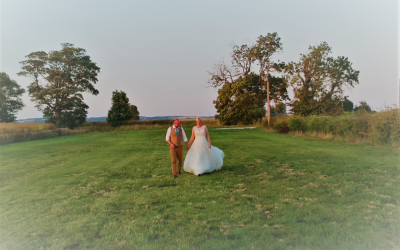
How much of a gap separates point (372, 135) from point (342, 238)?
1557 cm

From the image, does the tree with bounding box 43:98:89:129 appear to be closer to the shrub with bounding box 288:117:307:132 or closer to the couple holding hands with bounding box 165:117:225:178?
the shrub with bounding box 288:117:307:132

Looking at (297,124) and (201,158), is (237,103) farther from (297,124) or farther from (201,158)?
(201,158)

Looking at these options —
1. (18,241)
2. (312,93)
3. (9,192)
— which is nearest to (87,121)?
(312,93)

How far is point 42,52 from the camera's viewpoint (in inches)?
1839

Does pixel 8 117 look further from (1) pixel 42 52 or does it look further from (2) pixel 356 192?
(2) pixel 356 192

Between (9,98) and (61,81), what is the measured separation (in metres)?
7.86

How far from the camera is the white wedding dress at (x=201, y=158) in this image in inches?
398

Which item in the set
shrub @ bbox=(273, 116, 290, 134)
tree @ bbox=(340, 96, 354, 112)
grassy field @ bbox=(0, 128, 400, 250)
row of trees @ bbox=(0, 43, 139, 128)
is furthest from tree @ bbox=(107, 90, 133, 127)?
grassy field @ bbox=(0, 128, 400, 250)

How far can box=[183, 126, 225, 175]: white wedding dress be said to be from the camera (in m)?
10.1

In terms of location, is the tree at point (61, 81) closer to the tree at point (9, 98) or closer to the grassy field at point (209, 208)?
the tree at point (9, 98)

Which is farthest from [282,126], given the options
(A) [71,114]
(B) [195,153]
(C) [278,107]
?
(A) [71,114]

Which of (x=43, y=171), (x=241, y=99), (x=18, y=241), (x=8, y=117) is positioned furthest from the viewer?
(x=241, y=99)

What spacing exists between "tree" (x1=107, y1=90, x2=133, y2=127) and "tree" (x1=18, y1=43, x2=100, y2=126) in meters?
6.22

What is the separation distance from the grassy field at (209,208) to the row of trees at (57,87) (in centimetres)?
4007
